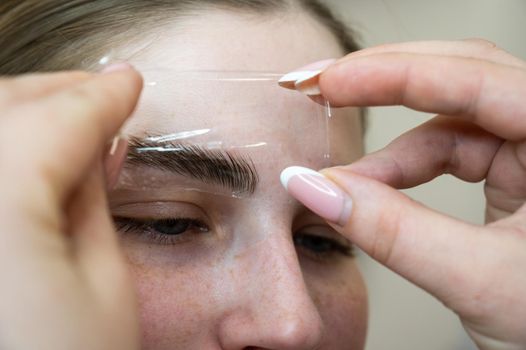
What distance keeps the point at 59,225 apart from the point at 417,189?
1.36 m

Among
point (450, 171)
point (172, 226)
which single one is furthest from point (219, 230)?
point (450, 171)

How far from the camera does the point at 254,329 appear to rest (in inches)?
25.9

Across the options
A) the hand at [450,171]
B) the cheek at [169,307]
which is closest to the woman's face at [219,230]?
the cheek at [169,307]

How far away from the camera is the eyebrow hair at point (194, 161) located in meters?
0.68

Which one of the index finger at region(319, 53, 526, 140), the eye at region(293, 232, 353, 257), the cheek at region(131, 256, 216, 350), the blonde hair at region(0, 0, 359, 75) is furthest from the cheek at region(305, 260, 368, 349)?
the blonde hair at region(0, 0, 359, 75)

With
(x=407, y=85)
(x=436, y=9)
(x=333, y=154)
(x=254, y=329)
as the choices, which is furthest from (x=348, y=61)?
(x=436, y=9)

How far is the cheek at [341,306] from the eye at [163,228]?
21 centimetres

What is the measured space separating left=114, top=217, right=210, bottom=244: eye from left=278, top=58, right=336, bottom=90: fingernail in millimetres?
221

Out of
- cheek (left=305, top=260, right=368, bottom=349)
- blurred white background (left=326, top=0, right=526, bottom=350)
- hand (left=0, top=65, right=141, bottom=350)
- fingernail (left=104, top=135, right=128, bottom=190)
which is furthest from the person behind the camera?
blurred white background (left=326, top=0, right=526, bottom=350)

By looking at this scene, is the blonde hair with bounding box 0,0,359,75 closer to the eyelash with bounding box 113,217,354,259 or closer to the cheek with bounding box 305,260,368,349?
the eyelash with bounding box 113,217,354,259

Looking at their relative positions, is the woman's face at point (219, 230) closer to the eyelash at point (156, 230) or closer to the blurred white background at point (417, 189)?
the eyelash at point (156, 230)

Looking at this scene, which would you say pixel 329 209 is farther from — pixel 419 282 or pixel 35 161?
pixel 35 161

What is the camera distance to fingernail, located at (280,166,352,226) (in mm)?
560

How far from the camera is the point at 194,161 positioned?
685mm
